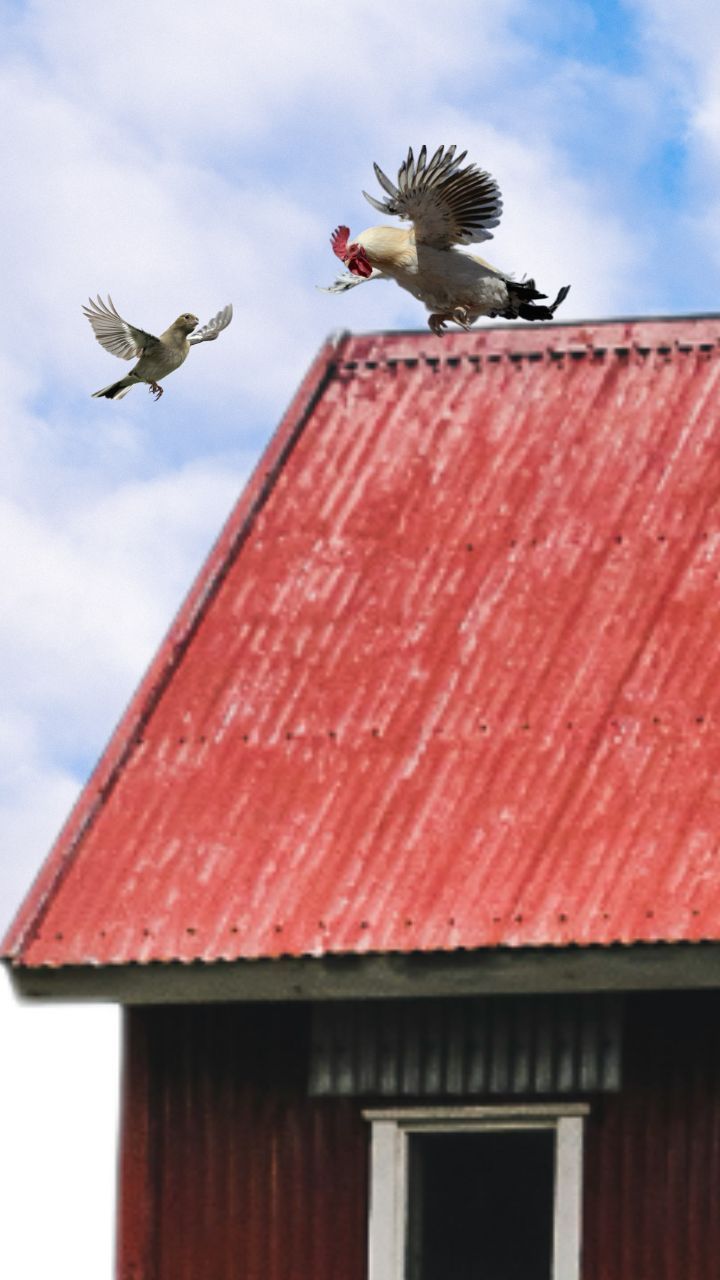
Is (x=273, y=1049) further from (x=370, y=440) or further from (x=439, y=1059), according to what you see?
(x=370, y=440)

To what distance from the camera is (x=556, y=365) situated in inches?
823

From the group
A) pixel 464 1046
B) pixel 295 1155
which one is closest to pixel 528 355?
pixel 464 1046

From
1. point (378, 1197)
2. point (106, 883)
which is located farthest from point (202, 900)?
point (378, 1197)

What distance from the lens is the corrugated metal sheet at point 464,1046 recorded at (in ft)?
58.1

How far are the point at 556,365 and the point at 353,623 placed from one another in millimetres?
2603

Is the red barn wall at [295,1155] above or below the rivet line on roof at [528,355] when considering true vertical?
below

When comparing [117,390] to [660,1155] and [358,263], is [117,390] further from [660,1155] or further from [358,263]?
[660,1155]

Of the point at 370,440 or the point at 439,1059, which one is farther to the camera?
the point at 370,440

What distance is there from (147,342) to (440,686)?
21.0 ft

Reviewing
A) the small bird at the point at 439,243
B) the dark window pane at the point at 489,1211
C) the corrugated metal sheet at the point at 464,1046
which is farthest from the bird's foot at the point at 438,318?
the dark window pane at the point at 489,1211

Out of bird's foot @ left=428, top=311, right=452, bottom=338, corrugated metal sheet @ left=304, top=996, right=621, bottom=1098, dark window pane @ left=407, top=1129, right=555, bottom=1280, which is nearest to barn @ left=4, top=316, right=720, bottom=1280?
corrugated metal sheet @ left=304, top=996, right=621, bottom=1098

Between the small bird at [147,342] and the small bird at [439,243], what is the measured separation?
0.67 metres

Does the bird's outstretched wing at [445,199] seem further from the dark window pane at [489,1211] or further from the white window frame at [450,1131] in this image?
the dark window pane at [489,1211]

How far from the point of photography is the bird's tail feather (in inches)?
480
